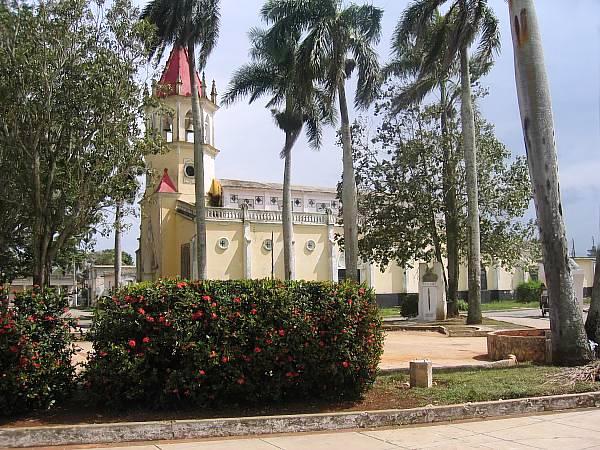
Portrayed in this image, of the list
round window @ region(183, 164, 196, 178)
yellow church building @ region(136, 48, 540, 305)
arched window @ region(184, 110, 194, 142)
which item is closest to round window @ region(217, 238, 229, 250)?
yellow church building @ region(136, 48, 540, 305)

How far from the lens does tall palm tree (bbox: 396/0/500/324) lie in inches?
873

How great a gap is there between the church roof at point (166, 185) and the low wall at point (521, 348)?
1251 inches

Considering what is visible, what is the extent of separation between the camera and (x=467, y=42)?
2252cm

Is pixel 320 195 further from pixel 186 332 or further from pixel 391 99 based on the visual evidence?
pixel 186 332

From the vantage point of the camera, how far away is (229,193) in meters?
56.6

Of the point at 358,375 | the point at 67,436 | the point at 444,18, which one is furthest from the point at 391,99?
the point at 67,436

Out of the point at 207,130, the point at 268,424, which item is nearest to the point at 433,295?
the point at 268,424

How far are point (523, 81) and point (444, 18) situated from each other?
12624 mm

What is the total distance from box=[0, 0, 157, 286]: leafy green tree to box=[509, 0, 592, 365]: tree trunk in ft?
35.0

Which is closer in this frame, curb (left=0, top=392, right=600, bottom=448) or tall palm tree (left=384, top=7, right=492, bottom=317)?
curb (left=0, top=392, right=600, bottom=448)

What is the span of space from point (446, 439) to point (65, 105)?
1337 centimetres

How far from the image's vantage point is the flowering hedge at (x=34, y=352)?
7090 mm

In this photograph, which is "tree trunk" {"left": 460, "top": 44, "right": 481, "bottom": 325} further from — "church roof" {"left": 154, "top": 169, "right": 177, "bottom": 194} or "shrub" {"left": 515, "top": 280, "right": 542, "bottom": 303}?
Answer: "shrub" {"left": 515, "top": 280, "right": 542, "bottom": 303}

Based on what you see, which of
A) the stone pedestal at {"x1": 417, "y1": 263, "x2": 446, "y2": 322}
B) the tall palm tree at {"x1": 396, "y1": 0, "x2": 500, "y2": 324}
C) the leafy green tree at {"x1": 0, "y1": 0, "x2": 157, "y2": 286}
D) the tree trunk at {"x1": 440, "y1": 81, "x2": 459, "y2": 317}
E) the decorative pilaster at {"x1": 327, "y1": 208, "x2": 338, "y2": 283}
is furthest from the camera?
the decorative pilaster at {"x1": 327, "y1": 208, "x2": 338, "y2": 283}
